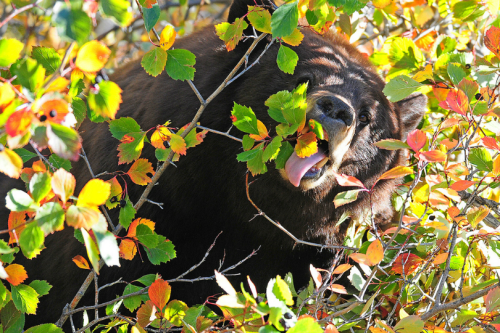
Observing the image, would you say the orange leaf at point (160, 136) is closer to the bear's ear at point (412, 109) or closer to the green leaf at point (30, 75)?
the green leaf at point (30, 75)

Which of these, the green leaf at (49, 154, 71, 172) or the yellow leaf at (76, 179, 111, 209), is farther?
the green leaf at (49, 154, 71, 172)

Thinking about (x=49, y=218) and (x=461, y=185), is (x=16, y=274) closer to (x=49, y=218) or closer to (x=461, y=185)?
(x=49, y=218)

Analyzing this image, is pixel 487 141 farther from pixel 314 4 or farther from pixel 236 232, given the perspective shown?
pixel 236 232

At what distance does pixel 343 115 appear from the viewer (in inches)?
114

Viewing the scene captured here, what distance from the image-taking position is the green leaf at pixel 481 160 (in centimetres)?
262

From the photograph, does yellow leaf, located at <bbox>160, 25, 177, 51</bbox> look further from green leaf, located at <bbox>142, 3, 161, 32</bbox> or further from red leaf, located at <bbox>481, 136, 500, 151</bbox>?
red leaf, located at <bbox>481, 136, 500, 151</bbox>

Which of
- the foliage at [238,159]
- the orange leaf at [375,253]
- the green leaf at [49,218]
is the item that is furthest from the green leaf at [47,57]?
the orange leaf at [375,253]

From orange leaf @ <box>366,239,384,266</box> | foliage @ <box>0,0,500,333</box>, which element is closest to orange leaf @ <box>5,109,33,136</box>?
foliage @ <box>0,0,500,333</box>

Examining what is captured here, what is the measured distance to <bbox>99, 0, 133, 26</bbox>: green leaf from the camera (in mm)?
1490

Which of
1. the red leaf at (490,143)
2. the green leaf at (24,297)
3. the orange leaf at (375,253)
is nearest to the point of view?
the green leaf at (24,297)

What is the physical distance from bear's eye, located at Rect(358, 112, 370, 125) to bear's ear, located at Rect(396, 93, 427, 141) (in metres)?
0.41

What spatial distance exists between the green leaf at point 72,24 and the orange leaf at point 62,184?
380 mm

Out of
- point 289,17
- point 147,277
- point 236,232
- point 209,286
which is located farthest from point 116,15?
point 209,286

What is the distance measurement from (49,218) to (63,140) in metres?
0.21
